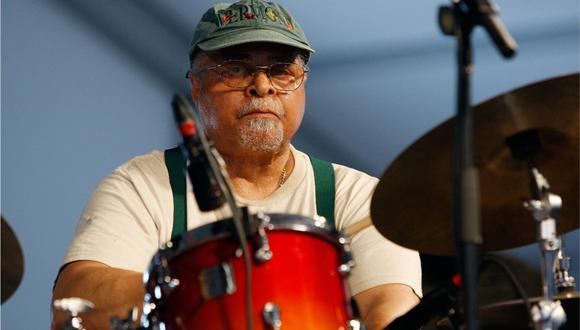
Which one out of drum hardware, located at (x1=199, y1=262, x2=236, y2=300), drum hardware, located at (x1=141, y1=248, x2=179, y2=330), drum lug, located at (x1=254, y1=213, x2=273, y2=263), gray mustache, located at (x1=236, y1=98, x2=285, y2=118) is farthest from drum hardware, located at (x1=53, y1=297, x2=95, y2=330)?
gray mustache, located at (x1=236, y1=98, x2=285, y2=118)

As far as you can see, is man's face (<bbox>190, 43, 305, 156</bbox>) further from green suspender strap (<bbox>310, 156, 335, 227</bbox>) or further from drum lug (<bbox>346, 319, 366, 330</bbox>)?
drum lug (<bbox>346, 319, 366, 330</bbox>)

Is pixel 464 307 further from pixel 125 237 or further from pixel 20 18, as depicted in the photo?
pixel 20 18

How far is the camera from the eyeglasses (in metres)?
3.00

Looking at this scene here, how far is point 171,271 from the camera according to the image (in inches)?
81.0

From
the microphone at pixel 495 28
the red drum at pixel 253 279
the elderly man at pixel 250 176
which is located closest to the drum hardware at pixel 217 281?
the red drum at pixel 253 279

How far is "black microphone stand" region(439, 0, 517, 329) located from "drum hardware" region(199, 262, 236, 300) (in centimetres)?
43

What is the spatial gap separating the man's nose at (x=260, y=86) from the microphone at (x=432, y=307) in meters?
0.98

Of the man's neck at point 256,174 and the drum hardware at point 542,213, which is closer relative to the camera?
the drum hardware at point 542,213

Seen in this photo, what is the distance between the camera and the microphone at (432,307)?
6.82 ft

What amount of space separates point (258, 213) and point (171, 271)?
0.21 metres

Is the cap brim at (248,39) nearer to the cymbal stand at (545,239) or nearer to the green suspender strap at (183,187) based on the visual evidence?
the green suspender strap at (183,187)

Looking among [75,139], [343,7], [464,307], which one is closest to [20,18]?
[75,139]

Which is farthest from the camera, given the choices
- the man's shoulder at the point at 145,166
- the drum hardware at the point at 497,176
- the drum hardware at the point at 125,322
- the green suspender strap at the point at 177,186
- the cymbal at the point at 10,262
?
the man's shoulder at the point at 145,166

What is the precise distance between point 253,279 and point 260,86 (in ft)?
3.45
